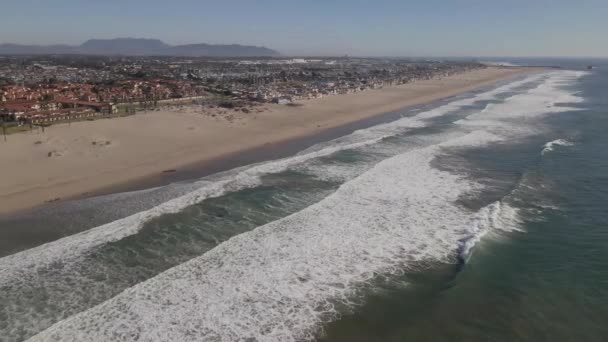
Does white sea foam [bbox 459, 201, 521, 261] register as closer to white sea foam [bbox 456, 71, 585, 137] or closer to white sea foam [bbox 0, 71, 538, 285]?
white sea foam [bbox 0, 71, 538, 285]

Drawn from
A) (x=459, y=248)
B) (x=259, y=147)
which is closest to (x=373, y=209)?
(x=459, y=248)

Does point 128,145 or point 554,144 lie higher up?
point 554,144

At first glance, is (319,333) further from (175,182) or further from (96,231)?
(175,182)

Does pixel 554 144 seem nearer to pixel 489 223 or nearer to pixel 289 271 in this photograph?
pixel 489 223

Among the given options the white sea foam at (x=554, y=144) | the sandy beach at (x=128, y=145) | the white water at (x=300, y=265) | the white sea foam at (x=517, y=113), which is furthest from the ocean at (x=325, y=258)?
the white sea foam at (x=517, y=113)

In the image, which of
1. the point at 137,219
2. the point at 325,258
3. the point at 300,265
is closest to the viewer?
the point at 300,265

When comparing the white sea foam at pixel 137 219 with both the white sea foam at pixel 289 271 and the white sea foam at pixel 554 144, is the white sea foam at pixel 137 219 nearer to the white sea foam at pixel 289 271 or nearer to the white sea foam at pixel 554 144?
the white sea foam at pixel 289 271

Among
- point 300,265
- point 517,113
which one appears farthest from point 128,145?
point 517,113

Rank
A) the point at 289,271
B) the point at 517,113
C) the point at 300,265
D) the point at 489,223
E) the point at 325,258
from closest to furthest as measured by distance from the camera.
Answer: the point at 289,271, the point at 300,265, the point at 325,258, the point at 489,223, the point at 517,113
